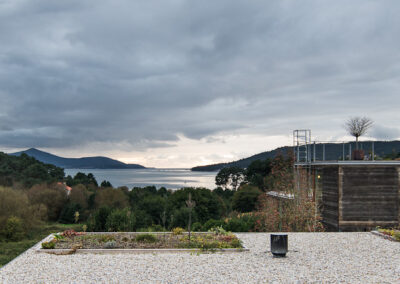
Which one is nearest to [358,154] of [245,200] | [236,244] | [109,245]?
[236,244]

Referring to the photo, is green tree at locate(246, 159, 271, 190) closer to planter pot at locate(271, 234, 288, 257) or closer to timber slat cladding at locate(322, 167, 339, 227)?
timber slat cladding at locate(322, 167, 339, 227)

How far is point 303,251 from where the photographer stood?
29.0 feet

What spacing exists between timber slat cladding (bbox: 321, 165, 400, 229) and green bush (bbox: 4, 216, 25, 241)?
1136cm

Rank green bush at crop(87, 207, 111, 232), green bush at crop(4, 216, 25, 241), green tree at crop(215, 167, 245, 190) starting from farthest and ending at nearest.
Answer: green tree at crop(215, 167, 245, 190) < green bush at crop(87, 207, 111, 232) < green bush at crop(4, 216, 25, 241)

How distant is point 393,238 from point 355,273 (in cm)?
440

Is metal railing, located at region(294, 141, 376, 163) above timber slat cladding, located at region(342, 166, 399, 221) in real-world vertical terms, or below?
above

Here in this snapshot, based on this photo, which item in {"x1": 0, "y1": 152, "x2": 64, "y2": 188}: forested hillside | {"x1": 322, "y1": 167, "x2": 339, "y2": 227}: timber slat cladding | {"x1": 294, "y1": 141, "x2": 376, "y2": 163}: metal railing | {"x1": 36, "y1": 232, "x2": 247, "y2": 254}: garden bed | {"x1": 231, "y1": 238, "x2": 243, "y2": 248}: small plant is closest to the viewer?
{"x1": 36, "y1": 232, "x2": 247, "y2": 254}: garden bed

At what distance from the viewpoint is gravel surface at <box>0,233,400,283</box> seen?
21.3 ft

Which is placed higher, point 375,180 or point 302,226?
point 375,180

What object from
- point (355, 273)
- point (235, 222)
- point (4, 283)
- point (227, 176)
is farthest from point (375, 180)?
point (227, 176)

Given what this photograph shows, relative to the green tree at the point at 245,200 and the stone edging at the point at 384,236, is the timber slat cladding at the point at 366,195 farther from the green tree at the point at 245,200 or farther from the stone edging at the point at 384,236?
the green tree at the point at 245,200

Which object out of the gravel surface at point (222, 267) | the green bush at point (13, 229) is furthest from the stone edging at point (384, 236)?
the green bush at point (13, 229)

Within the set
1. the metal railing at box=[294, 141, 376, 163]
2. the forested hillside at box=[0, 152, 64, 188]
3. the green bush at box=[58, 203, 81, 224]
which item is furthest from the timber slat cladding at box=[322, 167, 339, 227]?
the forested hillside at box=[0, 152, 64, 188]

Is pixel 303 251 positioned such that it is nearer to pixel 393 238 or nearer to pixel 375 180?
pixel 393 238
